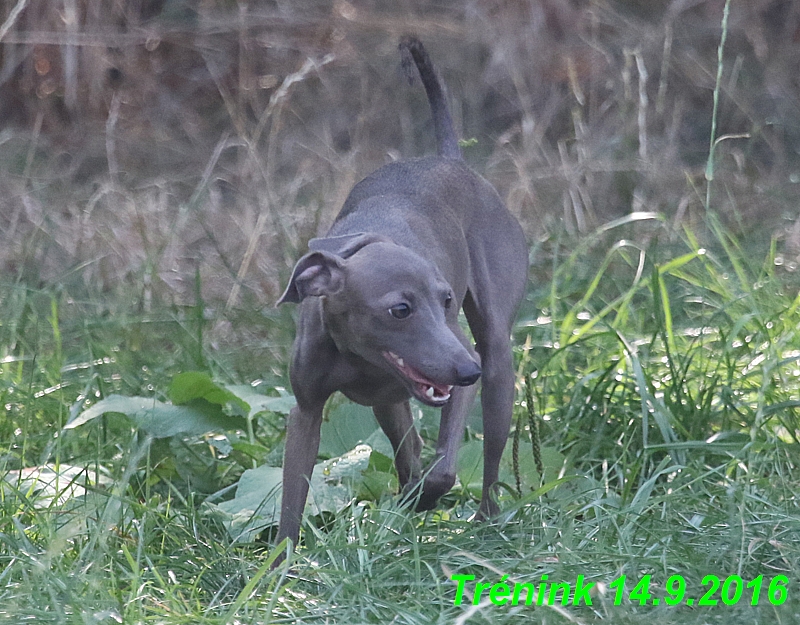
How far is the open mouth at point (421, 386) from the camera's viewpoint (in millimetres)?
2766

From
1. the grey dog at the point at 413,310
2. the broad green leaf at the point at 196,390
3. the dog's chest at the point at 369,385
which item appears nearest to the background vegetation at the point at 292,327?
the broad green leaf at the point at 196,390

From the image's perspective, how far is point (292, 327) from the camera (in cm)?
466

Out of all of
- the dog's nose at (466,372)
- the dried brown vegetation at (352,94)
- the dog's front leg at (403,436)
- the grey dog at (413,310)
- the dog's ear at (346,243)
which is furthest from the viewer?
the dried brown vegetation at (352,94)

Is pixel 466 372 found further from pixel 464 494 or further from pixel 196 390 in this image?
pixel 196 390

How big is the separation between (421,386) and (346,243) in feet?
1.41

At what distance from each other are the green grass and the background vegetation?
0.01 metres

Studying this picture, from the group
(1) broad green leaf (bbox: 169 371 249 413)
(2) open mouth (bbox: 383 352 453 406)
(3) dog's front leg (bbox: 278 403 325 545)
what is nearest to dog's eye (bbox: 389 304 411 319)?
(2) open mouth (bbox: 383 352 453 406)

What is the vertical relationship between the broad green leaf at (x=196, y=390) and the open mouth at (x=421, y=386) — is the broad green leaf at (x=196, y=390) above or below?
below

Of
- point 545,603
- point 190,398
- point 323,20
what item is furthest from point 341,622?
point 323,20

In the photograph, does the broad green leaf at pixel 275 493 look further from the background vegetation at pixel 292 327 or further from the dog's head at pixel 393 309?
the dog's head at pixel 393 309

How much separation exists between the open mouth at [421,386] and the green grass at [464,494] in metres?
0.33

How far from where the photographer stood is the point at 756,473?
328 centimetres

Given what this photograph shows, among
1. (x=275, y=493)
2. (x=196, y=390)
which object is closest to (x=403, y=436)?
(x=275, y=493)

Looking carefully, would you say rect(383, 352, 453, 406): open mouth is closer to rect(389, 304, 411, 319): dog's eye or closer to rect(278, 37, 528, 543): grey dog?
rect(278, 37, 528, 543): grey dog
